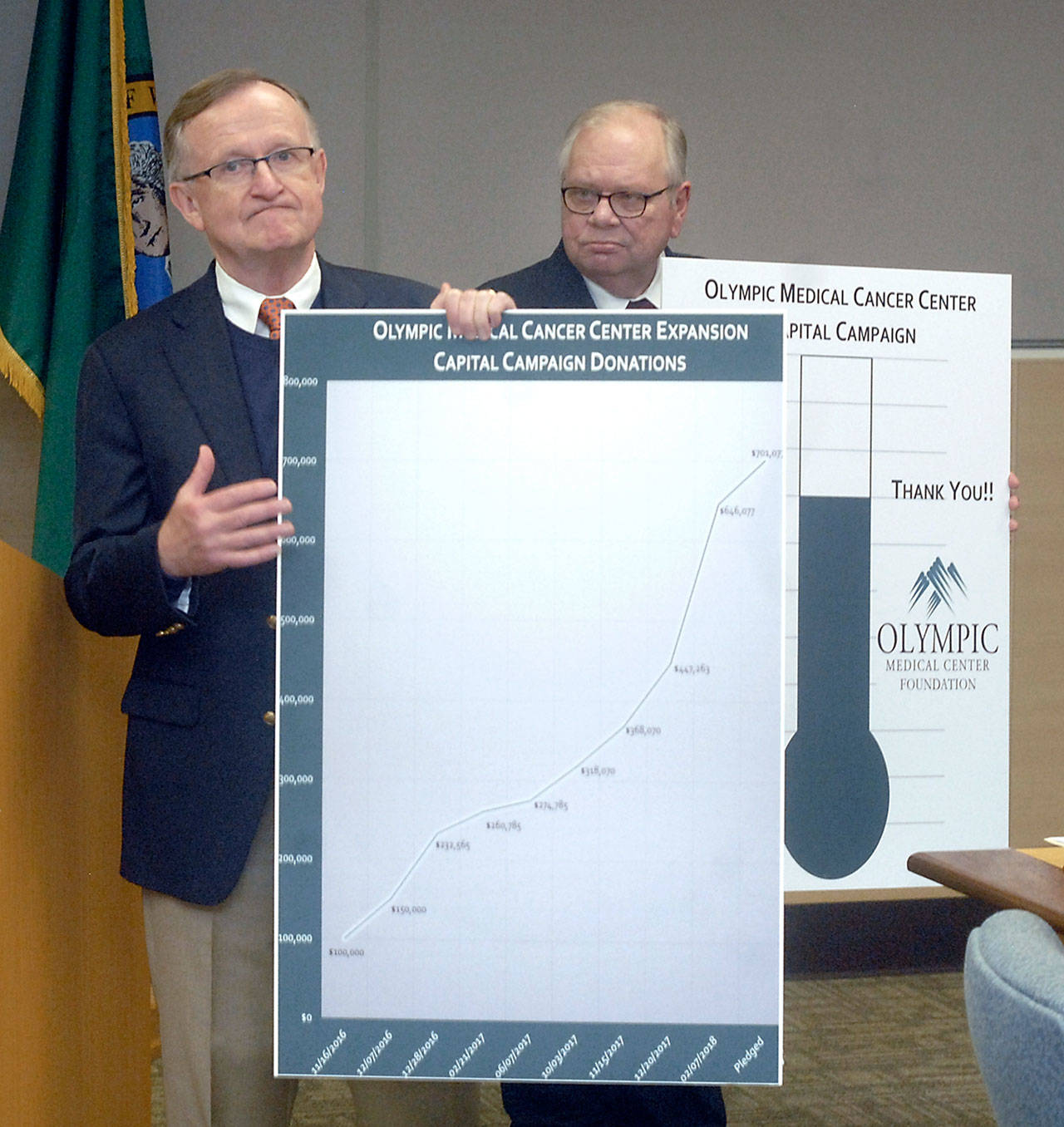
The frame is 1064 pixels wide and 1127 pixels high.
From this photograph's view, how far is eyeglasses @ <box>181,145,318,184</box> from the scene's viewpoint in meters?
1.58

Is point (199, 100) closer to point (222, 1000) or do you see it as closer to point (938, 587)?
point (222, 1000)

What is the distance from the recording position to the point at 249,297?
163 cm

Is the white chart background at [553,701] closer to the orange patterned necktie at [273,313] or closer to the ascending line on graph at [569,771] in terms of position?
the ascending line on graph at [569,771]

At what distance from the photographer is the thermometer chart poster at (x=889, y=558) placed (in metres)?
2.08

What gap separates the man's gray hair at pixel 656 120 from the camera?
2072mm

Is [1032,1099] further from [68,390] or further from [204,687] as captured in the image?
[68,390]

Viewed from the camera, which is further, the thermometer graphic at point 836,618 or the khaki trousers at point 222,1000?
the thermometer graphic at point 836,618

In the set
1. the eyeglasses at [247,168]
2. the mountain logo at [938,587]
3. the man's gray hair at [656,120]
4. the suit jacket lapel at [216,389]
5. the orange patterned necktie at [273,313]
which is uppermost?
the man's gray hair at [656,120]

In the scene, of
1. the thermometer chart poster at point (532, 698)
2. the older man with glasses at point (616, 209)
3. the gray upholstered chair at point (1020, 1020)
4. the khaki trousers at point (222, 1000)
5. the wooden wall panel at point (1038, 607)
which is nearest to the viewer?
the gray upholstered chair at point (1020, 1020)

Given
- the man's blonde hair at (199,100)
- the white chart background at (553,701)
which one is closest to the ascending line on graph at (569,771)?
the white chart background at (553,701)

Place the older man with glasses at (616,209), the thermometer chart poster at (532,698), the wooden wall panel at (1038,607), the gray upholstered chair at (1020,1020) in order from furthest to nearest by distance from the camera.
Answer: the wooden wall panel at (1038,607), the older man with glasses at (616,209), the thermometer chart poster at (532,698), the gray upholstered chair at (1020,1020)

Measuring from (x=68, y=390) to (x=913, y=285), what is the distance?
222 centimetres

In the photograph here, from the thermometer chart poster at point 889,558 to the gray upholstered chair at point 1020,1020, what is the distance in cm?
144

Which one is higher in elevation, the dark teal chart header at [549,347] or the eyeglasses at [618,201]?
the eyeglasses at [618,201]
